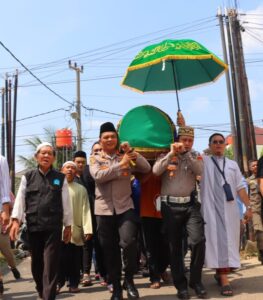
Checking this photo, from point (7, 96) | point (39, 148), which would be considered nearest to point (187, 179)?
point (39, 148)

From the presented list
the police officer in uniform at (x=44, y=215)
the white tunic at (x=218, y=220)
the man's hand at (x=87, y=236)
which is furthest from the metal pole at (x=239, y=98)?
the police officer in uniform at (x=44, y=215)

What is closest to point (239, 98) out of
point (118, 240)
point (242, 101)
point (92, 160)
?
point (242, 101)

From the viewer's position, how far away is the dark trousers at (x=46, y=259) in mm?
4945

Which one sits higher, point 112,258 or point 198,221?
point 198,221

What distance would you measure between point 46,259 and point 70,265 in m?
1.29

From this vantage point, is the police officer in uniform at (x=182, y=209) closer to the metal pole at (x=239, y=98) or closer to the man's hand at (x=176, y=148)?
the man's hand at (x=176, y=148)

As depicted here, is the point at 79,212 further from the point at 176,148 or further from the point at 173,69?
the point at 173,69

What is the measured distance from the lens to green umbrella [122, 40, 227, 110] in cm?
573

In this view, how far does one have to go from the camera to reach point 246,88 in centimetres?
1193

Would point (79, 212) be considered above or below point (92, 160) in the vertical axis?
below

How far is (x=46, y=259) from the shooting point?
5027mm

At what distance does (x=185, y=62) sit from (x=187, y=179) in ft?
5.87

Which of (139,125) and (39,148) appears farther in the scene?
(139,125)

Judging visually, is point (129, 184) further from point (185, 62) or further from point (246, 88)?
point (246, 88)
